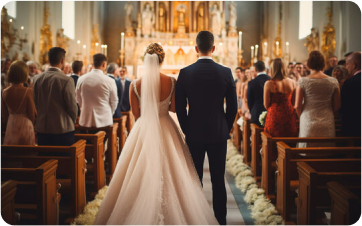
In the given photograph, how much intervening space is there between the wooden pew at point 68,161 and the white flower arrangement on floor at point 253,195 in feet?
6.30

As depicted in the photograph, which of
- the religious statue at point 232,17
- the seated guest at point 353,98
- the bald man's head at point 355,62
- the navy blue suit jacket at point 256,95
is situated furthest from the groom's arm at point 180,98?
the religious statue at point 232,17

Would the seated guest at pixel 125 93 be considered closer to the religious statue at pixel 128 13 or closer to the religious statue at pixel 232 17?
the religious statue at pixel 128 13

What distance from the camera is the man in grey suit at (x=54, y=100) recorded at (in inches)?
156

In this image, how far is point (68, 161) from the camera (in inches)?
147

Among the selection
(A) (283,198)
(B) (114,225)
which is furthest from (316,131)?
(B) (114,225)

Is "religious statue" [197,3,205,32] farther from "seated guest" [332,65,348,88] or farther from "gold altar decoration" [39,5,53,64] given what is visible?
"seated guest" [332,65,348,88]

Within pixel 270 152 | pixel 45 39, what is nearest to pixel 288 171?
pixel 270 152

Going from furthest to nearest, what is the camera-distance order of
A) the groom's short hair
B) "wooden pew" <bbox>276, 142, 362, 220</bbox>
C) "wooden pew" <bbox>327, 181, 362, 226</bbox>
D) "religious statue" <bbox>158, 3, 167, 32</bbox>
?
"religious statue" <bbox>158, 3, 167, 32</bbox>
"wooden pew" <bbox>276, 142, 362, 220</bbox>
the groom's short hair
"wooden pew" <bbox>327, 181, 362, 226</bbox>

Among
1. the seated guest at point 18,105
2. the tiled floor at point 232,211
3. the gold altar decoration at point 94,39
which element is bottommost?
the tiled floor at point 232,211

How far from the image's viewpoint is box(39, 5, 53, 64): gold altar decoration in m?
11.1

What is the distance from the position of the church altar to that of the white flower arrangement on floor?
1156 cm

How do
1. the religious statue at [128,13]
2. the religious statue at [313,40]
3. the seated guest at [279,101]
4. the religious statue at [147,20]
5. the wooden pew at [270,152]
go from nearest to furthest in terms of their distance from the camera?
1. the wooden pew at [270,152]
2. the seated guest at [279,101]
3. the religious statue at [313,40]
4. the religious statue at [147,20]
5. the religious statue at [128,13]

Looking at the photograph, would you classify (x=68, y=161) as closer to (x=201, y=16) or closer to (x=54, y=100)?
(x=54, y=100)

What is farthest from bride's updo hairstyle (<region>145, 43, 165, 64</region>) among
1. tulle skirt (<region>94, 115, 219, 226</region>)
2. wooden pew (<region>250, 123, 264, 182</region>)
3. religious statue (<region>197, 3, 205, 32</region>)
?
religious statue (<region>197, 3, 205, 32</region>)
